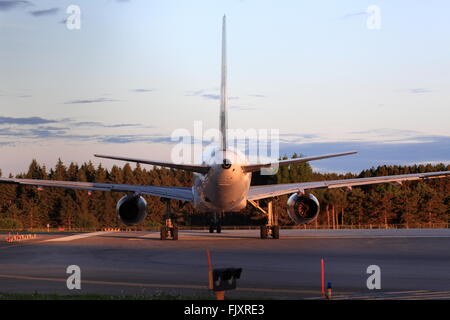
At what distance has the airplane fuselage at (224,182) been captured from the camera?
31312 mm

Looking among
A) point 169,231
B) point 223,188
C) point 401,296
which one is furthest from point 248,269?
point 169,231

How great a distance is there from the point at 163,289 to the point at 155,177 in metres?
151

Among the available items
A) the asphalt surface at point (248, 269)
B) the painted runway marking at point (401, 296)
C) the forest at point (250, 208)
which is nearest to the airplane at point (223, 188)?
the asphalt surface at point (248, 269)

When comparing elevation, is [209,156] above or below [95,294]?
above

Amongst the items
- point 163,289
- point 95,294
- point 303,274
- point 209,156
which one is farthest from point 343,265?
point 209,156

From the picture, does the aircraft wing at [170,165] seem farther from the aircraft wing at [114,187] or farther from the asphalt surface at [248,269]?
the aircraft wing at [114,187]

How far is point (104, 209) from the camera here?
14075 centimetres

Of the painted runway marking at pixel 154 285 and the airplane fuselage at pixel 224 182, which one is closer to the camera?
the painted runway marking at pixel 154 285

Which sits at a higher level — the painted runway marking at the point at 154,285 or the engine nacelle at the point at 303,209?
the engine nacelle at the point at 303,209

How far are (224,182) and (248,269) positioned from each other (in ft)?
34.8

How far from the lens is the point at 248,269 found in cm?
2197

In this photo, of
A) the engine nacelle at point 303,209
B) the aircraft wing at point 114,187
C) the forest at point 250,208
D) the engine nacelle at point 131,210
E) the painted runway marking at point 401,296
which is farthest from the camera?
the forest at point 250,208

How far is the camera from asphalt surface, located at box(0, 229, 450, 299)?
650 inches
